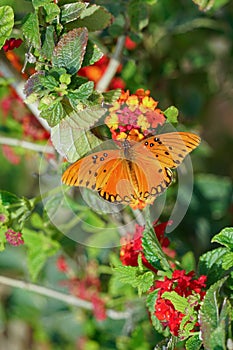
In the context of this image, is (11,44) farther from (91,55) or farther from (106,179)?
(106,179)

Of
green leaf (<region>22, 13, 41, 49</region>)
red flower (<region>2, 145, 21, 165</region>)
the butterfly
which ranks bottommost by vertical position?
red flower (<region>2, 145, 21, 165</region>)

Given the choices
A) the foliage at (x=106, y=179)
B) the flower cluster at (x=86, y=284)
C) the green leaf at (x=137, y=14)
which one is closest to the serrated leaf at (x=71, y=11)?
the foliage at (x=106, y=179)

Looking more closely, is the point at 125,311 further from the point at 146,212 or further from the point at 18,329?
the point at 18,329

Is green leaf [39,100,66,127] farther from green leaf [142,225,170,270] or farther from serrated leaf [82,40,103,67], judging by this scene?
green leaf [142,225,170,270]

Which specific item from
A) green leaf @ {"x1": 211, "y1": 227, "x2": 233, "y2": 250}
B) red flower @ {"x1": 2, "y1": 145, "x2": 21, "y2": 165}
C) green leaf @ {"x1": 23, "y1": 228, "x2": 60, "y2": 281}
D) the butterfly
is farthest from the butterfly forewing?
red flower @ {"x1": 2, "y1": 145, "x2": 21, "y2": 165}

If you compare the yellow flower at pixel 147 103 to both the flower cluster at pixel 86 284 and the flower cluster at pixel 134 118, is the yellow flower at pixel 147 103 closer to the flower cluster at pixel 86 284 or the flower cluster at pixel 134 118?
the flower cluster at pixel 134 118

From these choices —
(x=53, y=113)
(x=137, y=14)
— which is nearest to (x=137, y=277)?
(x=53, y=113)
